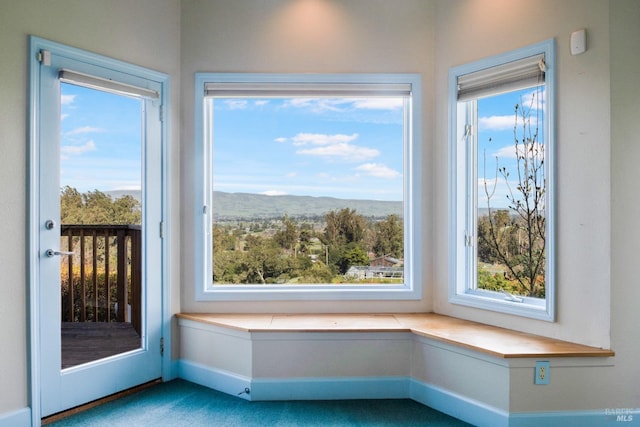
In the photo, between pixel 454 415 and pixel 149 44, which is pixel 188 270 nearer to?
pixel 149 44

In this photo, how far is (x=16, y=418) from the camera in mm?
2240

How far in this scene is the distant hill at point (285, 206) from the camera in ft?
10.6

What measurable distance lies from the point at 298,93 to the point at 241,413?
7.23ft

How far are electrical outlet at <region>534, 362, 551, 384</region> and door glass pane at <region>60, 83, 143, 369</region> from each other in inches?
98.4

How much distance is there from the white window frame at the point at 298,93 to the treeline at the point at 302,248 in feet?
0.36

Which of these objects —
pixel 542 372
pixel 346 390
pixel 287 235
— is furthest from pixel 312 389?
pixel 542 372

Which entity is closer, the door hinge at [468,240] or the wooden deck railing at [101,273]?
the wooden deck railing at [101,273]

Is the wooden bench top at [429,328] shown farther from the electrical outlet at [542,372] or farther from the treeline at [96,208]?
the treeline at [96,208]

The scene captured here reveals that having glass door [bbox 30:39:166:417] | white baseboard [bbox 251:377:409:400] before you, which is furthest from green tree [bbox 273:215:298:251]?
white baseboard [bbox 251:377:409:400]

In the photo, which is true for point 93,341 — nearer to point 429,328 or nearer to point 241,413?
point 241,413

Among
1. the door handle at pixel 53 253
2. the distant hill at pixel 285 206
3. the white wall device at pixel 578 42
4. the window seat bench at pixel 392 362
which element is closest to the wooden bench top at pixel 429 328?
the window seat bench at pixel 392 362

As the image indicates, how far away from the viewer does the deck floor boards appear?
252cm

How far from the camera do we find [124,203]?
111 inches

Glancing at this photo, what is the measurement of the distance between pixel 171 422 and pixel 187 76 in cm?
232
